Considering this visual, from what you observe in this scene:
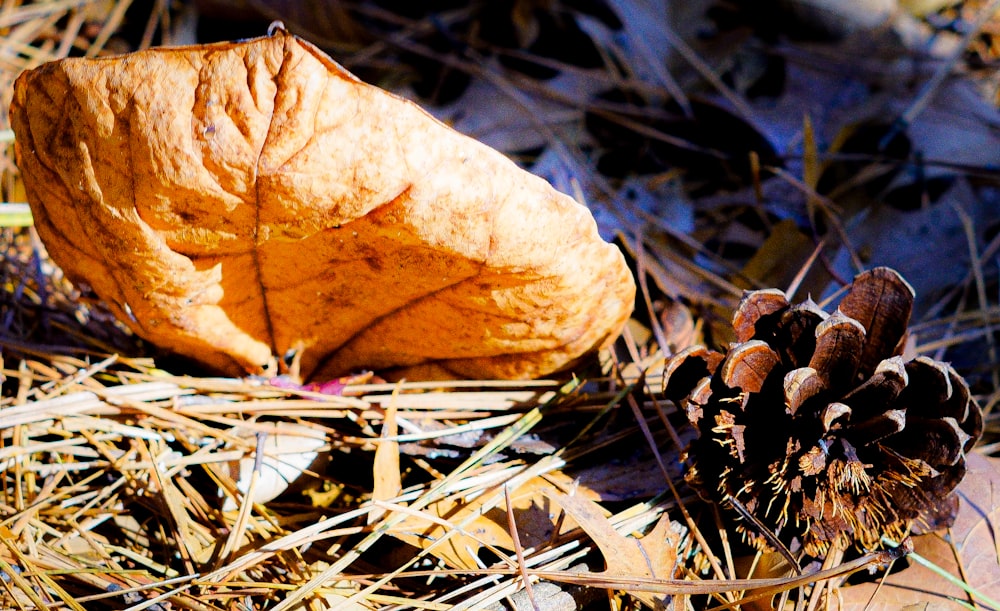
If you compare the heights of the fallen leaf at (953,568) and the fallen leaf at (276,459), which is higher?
the fallen leaf at (276,459)

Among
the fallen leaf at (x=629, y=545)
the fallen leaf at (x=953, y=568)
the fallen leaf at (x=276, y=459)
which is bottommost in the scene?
the fallen leaf at (x=953, y=568)

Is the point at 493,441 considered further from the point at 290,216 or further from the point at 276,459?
the point at 290,216

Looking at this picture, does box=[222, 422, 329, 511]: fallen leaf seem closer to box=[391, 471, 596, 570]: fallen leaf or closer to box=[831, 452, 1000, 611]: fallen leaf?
box=[391, 471, 596, 570]: fallen leaf

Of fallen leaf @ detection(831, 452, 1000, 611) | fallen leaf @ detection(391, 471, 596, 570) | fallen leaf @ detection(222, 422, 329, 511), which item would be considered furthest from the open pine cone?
fallen leaf @ detection(222, 422, 329, 511)

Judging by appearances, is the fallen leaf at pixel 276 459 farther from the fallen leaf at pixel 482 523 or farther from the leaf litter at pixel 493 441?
the fallen leaf at pixel 482 523

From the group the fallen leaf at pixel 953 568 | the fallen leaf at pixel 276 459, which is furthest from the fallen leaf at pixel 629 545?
the fallen leaf at pixel 276 459

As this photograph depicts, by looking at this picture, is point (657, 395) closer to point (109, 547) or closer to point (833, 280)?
point (833, 280)

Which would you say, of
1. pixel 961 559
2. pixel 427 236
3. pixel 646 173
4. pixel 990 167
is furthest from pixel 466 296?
pixel 990 167
